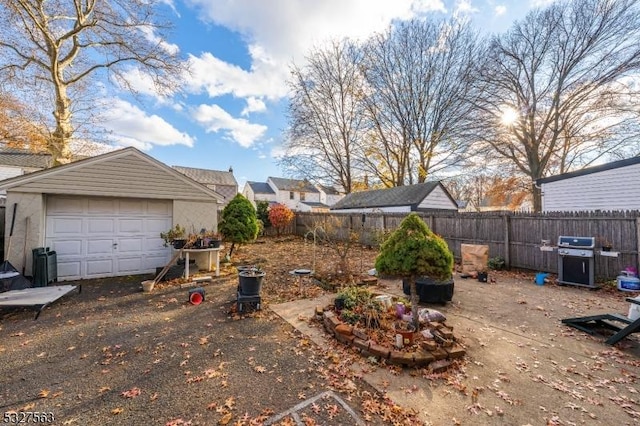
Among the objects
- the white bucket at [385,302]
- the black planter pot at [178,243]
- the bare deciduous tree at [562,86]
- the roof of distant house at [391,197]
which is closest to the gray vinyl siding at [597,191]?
the roof of distant house at [391,197]

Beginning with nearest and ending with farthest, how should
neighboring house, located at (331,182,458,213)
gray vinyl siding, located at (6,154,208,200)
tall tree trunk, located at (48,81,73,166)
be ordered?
1. gray vinyl siding, located at (6,154,208,200)
2. tall tree trunk, located at (48,81,73,166)
3. neighboring house, located at (331,182,458,213)

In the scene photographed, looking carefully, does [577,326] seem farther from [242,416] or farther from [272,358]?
[242,416]

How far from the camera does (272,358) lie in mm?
3455

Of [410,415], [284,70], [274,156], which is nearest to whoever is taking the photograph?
[410,415]

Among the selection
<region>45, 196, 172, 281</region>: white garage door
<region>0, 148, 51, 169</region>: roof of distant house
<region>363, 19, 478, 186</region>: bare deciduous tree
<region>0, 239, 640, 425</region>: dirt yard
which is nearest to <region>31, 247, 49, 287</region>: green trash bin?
<region>45, 196, 172, 281</region>: white garage door

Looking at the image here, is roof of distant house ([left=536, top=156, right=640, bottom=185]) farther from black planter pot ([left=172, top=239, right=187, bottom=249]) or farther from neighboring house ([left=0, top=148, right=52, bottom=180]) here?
neighboring house ([left=0, top=148, right=52, bottom=180])

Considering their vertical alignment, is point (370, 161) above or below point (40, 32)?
below

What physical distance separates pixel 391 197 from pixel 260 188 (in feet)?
85.5

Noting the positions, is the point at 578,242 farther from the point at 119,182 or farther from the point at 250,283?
the point at 119,182

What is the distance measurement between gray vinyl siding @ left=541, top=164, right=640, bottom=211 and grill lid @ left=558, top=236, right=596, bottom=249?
136 inches

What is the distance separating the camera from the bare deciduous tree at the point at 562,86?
12688 millimetres

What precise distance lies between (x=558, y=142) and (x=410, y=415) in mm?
20365

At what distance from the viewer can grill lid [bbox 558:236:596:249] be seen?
21.3ft

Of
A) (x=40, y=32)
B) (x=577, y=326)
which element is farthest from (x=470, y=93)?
(x=40, y=32)
